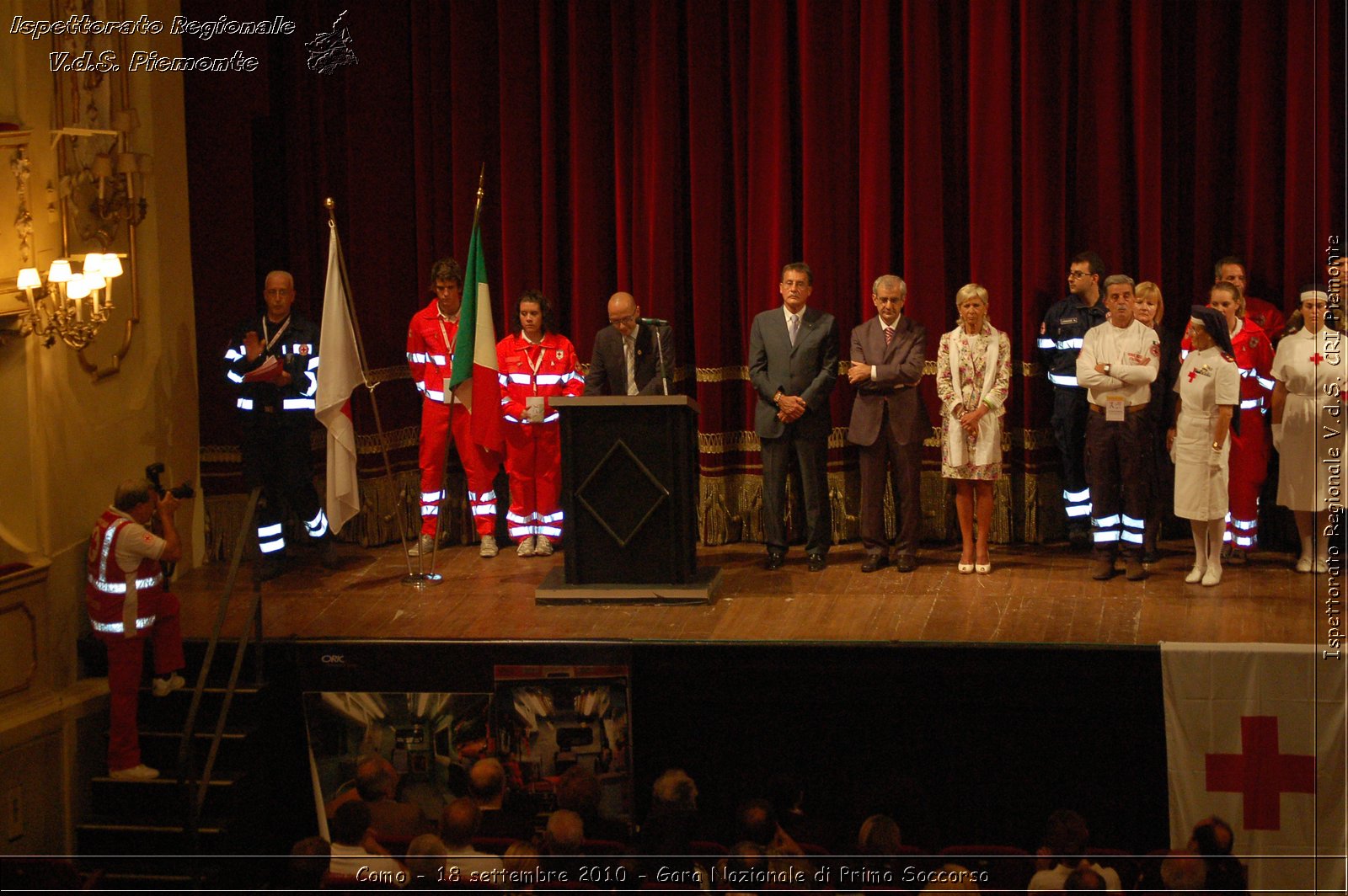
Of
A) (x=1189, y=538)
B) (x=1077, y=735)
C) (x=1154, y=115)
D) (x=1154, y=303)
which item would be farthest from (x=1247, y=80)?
(x=1077, y=735)

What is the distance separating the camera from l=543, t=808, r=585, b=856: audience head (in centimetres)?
573

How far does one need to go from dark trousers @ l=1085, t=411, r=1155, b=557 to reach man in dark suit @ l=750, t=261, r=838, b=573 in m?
1.42

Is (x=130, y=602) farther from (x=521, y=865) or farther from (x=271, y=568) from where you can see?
(x=521, y=865)

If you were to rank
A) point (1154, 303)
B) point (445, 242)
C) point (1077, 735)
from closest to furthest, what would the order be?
point (1077, 735)
point (1154, 303)
point (445, 242)

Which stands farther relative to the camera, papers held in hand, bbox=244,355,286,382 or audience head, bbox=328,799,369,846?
papers held in hand, bbox=244,355,286,382

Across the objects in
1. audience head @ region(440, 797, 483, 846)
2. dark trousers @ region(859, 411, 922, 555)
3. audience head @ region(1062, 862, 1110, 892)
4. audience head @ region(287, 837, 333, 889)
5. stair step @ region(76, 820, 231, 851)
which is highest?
dark trousers @ region(859, 411, 922, 555)

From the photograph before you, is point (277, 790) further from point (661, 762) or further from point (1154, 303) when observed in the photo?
point (1154, 303)

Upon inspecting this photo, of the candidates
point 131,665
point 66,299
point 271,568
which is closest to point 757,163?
point 271,568

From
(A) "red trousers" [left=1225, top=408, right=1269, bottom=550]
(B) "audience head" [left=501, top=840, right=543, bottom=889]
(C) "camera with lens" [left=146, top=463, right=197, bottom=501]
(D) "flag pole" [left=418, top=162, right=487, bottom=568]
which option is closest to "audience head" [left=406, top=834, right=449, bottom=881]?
(B) "audience head" [left=501, top=840, right=543, bottom=889]

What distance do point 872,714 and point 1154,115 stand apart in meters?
3.90

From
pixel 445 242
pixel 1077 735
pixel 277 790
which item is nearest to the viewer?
pixel 1077 735

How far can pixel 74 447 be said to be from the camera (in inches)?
304

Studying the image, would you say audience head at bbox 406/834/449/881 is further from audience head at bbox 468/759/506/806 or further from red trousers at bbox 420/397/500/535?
red trousers at bbox 420/397/500/535

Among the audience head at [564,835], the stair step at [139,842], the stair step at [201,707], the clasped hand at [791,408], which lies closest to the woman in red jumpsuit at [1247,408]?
the clasped hand at [791,408]
